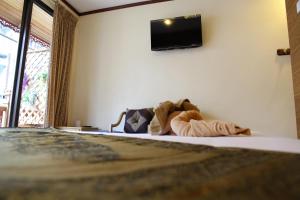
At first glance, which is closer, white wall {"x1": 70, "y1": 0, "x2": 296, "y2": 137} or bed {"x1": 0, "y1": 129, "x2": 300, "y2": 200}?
bed {"x1": 0, "y1": 129, "x2": 300, "y2": 200}

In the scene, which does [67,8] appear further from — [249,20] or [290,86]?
[290,86]

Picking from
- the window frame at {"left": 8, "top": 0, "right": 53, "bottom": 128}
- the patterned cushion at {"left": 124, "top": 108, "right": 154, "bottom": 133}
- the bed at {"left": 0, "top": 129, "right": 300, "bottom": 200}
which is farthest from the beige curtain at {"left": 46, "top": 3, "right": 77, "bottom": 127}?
the bed at {"left": 0, "top": 129, "right": 300, "bottom": 200}

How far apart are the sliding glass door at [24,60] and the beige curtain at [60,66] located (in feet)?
0.35

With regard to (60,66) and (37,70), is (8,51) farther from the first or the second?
(60,66)

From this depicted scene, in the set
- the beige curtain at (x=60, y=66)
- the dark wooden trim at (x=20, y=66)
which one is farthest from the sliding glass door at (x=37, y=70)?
the dark wooden trim at (x=20, y=66)

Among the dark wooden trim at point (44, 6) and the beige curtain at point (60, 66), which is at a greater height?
the dark wooden trim at point (44, 6)

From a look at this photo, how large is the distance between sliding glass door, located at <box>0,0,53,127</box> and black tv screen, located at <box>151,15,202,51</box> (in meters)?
1.42

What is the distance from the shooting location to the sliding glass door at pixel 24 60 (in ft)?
7.87

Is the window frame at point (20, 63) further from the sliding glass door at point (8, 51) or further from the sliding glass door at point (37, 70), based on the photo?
the sliding glass door at point (37, 70)

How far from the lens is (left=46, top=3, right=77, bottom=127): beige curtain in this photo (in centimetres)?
267

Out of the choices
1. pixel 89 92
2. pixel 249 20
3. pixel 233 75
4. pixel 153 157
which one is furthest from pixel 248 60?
pixel 153 157

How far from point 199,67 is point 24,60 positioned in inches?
79.5

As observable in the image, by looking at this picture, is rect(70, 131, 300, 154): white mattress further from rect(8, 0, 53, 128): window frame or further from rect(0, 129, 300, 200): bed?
rect(8, 0, 53, 128): window frame

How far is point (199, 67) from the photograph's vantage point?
8.46 ft
